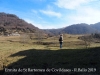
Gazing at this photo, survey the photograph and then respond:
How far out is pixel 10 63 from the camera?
18.8 metres

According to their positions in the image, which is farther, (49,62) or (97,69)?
(49,62)

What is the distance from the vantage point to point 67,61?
639 inches

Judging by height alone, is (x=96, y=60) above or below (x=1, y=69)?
above

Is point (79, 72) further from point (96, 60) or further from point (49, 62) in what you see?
point (49, 62)

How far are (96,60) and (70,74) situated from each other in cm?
260

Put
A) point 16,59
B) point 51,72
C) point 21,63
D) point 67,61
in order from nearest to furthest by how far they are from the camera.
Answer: point 51,72 < point 67,61 < point 21,63 < point 16,59

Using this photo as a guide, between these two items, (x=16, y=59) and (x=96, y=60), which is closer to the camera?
(x=96, y=60)

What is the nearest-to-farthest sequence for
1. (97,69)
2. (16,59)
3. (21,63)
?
(97,69) < (21,63) < (16,59)

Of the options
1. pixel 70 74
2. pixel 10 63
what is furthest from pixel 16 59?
pixel 70 74

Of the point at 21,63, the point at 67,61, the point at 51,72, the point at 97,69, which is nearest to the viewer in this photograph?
the point at 97,69

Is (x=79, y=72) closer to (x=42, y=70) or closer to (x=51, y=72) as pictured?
(x=51, y=72)

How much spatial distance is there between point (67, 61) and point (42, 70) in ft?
7.61

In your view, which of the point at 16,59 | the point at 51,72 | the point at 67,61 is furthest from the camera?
the point at 16,59

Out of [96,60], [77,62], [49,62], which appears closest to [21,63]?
[49,62]
